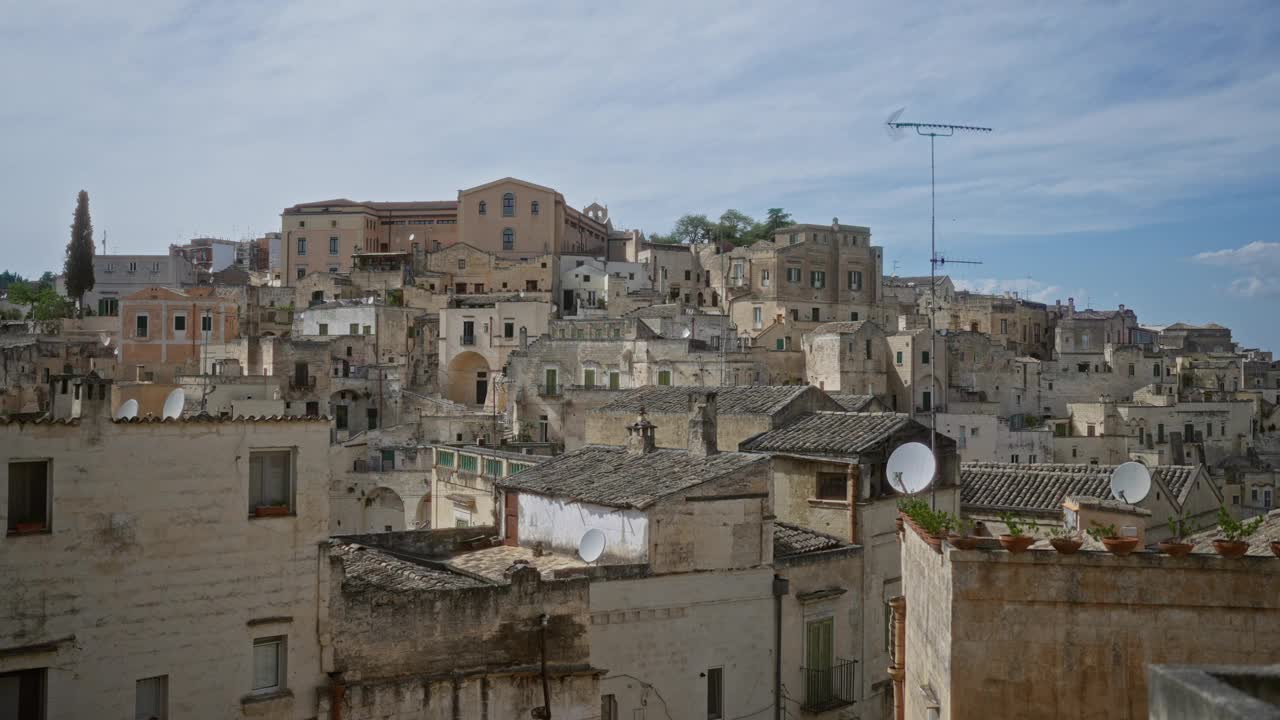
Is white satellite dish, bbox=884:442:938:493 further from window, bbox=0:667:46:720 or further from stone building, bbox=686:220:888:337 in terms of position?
stone building, bbox=686:220:888:337

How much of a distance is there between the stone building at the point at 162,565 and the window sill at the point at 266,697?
16 millimetres

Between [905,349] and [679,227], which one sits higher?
[679,227]

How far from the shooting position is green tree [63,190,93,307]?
81312 mm

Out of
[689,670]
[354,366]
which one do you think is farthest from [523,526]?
[354,366]

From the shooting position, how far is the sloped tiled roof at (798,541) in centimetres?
2075

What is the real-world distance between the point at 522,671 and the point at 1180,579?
8.93 metres

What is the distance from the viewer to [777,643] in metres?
19.6

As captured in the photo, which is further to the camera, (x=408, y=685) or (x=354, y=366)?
(x=354, y=366)

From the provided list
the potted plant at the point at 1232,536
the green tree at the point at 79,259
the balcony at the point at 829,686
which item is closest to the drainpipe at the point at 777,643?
the balcony at the point at 829,686

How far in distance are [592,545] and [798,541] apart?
493 cm

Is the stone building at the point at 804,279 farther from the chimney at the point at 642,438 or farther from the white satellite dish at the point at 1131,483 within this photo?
the white satellite dish at the point at 1131,483

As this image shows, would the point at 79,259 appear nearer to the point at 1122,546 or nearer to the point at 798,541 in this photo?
the point at 798,541

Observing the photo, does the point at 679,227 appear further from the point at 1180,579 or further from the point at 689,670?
the point at 1180,579

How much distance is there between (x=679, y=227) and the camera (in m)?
107
